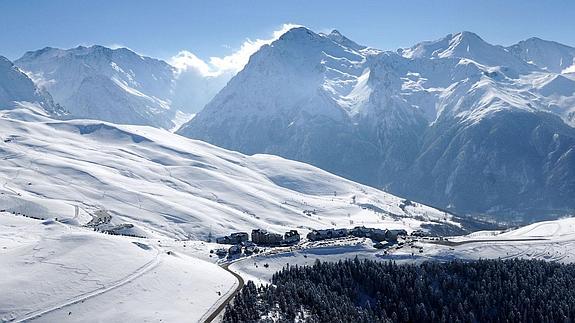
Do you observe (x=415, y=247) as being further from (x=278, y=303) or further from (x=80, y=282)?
(x=80, y=282)

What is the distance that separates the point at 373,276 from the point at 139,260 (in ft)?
170

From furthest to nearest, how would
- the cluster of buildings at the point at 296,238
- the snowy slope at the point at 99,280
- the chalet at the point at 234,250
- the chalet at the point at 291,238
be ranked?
1. the chalet at the point at 291,238
2. the cluster of buildings at the point at 296,238
3. the chalet at the point at 234,250
4. the snowy slope at the point at 99,280

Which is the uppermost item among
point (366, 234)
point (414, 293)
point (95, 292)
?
point (366, 234)

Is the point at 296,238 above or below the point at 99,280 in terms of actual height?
above

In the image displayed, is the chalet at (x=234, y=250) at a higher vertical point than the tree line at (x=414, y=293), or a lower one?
higher

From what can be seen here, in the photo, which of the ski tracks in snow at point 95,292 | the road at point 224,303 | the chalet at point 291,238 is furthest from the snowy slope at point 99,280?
the chalet at point 291,238

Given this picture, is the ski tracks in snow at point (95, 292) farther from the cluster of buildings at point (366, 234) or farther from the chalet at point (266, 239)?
the cluster of buildings at point (366, 234)

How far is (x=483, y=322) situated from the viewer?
13225 centimetres

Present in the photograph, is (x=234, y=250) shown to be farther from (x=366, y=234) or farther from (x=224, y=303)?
(x=224, y=303)

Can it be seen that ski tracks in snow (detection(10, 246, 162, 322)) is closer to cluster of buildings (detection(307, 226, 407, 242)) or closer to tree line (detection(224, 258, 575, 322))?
tree line (detection(224, 258, 575, 322))

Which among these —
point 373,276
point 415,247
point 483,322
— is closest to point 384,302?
point 373,276

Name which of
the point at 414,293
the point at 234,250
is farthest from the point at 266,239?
the point at 414,293

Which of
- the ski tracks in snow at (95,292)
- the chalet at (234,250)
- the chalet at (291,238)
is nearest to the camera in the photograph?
the ski tracks in snow at (95,292)

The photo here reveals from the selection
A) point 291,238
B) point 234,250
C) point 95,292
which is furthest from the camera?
point 291,238
